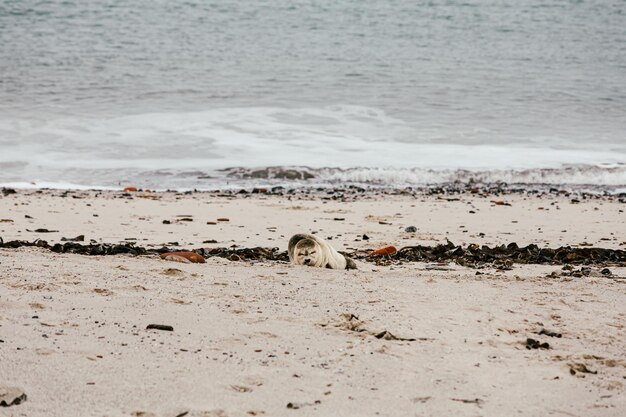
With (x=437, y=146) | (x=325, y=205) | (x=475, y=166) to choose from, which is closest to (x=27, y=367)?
(x=325, y=205)

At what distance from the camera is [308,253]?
16.6 ft

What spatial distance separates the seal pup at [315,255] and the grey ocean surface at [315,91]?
5.61 metres

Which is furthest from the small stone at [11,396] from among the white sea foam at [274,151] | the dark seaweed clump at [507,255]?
the white sea foam at [274,151]

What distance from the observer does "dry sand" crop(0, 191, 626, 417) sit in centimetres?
283

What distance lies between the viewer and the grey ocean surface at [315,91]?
38.8 feet

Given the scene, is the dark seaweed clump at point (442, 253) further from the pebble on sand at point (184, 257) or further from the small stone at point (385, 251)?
the pebble on sand at point (184, 257)

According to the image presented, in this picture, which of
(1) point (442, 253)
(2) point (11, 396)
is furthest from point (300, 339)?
(1) point (442, 253)

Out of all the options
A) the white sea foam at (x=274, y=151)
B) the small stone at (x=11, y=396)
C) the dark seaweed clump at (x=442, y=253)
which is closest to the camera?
the small stone at (x=11, y=396)

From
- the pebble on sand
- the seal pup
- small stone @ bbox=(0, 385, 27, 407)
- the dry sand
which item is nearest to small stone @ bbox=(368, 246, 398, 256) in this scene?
the dry sand

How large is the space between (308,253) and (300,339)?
1.66 metres

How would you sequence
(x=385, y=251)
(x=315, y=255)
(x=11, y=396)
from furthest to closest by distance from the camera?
(x=385, y=251), (x=315, y=255), (x=11, y=396)

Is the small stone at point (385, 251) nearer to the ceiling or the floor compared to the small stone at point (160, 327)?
nearer to the ceiling

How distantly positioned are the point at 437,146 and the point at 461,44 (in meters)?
10.7

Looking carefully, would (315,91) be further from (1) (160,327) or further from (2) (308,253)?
(1) (160,327)
